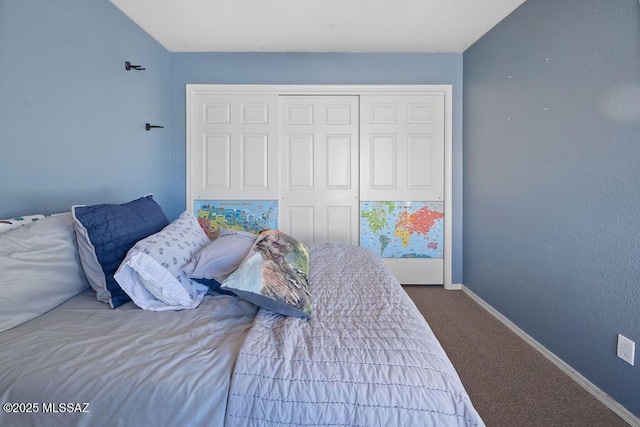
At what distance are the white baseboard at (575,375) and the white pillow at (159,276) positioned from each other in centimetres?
214

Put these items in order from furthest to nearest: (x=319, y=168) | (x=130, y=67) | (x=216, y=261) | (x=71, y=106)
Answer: (x=319, y=168)
(x=130, y=67)
(x=71, y=106)
(x=216, y=261)

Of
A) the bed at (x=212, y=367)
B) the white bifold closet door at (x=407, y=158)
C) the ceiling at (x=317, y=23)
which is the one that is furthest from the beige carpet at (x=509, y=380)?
the ceiling at (x=317, y=23)

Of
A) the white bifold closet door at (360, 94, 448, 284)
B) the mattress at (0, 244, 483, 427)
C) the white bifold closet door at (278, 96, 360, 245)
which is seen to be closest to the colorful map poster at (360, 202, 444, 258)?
the white bifold closet door at (360, 94, 448, 284)

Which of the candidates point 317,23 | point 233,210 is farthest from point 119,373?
point 317,23

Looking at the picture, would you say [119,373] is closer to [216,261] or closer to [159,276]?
[159,276]

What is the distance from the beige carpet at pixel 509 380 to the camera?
1.48 metres

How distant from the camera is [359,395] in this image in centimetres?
80

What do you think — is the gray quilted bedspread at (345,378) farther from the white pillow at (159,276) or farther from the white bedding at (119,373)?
the white pillow at (159,276)

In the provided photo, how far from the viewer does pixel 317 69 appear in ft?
10.2

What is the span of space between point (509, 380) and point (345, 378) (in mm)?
1473

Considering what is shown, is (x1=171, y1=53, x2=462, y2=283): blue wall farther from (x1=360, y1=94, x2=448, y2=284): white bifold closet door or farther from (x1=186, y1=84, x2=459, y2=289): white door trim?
(x1=360, y1=94, x2=448, y2=284): white bifold closet door

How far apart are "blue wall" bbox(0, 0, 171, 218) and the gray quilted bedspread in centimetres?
162

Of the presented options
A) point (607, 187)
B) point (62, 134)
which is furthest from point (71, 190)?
point (607, 187)

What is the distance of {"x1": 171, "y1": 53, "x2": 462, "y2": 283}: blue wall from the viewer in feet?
10.2
